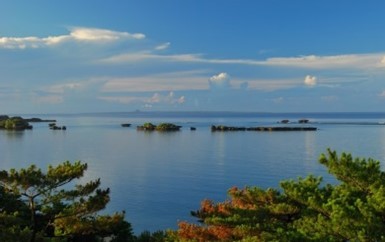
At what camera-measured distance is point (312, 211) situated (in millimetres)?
21734

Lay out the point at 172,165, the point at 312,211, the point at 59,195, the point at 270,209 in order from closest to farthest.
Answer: the point at 312,211, the point at 59,195, the point at 270,209, the point at 172,165

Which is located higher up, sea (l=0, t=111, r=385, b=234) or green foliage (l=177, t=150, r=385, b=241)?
green foliage (l=177, t=150, r=385, b=241)

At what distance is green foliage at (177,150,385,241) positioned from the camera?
18.2 meters

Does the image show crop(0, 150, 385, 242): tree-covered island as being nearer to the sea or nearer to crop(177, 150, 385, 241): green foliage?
crop(177, 150, 385, 241): green foliage

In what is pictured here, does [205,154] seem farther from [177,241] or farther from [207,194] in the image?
[177,241]

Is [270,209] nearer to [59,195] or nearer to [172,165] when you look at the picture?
[59,195]

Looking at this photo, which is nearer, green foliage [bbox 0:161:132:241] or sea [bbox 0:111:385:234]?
green foliage [bbox 0:161:132:241]

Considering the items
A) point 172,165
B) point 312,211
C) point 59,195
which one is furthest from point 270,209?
point 172,165

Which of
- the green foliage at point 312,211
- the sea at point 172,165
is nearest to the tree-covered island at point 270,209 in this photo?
the green foliage at point 312,211

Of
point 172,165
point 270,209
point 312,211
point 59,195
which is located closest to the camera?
point 312,211

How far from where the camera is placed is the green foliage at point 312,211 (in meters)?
18.2

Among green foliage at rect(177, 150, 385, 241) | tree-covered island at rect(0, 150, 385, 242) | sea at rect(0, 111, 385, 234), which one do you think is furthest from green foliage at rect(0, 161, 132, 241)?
sea at rect(0, 111, 385, 234)

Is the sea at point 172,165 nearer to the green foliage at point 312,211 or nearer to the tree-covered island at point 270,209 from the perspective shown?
the tree-covered island at point 270,209

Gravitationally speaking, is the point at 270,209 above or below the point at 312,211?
below
